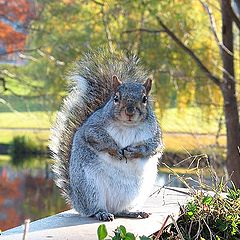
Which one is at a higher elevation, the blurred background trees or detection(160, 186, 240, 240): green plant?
the blurred background trees

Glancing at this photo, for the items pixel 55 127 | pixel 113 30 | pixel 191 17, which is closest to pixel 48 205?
pixel 113 30

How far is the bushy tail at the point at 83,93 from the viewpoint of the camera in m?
2.19

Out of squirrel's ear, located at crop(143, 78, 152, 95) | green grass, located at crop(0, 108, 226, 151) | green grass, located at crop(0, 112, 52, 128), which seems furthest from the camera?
green grass, located at crop(0, 112, 52, 128)

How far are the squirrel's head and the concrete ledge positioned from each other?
0.95 feet

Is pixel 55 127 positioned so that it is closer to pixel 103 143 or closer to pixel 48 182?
pixel 103 143

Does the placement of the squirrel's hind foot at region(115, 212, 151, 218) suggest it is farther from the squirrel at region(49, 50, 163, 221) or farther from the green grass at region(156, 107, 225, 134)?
the green grass at region(156, 107, 225, 134)

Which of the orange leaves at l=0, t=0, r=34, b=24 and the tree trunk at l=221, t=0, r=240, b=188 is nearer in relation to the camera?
the tree trunk at l=221, t=0, r=240, b=188

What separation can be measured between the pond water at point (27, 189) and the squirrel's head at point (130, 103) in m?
6.96

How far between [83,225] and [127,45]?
6.12 metres

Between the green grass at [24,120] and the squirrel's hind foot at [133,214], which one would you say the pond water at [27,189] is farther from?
the squirrel's hind foot at [133,214]

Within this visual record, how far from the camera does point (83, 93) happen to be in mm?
2227

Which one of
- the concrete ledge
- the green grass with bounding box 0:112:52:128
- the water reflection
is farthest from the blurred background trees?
the concrete ledge

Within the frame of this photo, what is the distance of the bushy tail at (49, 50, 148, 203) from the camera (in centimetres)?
219

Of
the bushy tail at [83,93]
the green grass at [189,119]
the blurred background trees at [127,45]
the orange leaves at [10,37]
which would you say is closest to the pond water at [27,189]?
the blurred background trees at [127,45]
